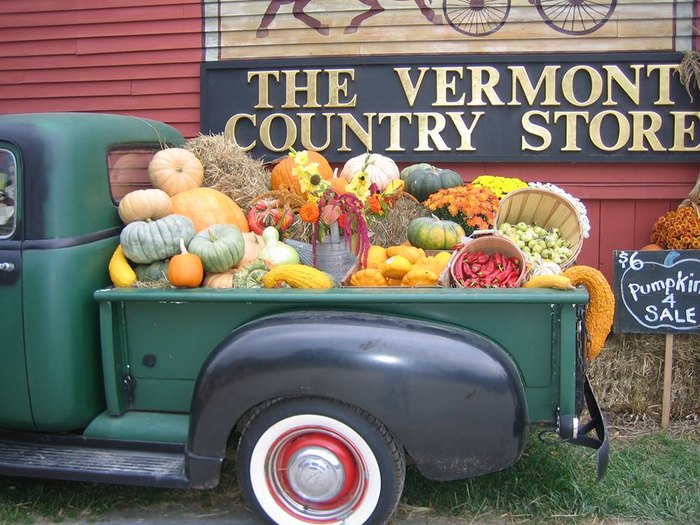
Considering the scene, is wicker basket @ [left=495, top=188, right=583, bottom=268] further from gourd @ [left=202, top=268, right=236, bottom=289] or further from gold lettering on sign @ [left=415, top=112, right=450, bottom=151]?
gold lettering on sign @ [left=415, top=112, right=450, bottom=151]

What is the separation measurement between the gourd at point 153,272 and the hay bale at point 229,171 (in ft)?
3.76

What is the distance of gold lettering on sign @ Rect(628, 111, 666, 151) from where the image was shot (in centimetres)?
592

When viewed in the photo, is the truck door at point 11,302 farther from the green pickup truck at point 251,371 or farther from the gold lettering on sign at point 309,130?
the gold lettering on sign at point 309,130

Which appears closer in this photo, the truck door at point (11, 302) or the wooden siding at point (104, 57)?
the truck door at point (11, 302)

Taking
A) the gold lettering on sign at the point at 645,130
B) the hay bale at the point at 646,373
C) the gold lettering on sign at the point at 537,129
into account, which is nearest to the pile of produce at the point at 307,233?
the hay bale at the point at 646,373

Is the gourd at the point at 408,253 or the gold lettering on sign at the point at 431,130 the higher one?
the gold lettering on sign at the point at 431,130

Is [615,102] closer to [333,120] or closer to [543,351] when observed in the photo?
[333,120]

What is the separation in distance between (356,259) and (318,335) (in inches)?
40.5

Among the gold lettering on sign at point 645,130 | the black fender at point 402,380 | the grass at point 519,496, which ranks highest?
the gold lettering on sign at point 645,130

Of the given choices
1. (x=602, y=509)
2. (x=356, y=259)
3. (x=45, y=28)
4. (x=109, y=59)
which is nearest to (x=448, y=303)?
(x=356, y=259)

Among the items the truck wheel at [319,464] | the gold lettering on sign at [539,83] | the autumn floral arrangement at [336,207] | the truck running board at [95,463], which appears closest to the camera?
the truck wheel at [319,464]

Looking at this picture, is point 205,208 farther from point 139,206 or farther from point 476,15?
point 476,15

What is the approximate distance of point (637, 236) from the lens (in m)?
6.10

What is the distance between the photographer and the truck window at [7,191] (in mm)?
3281
